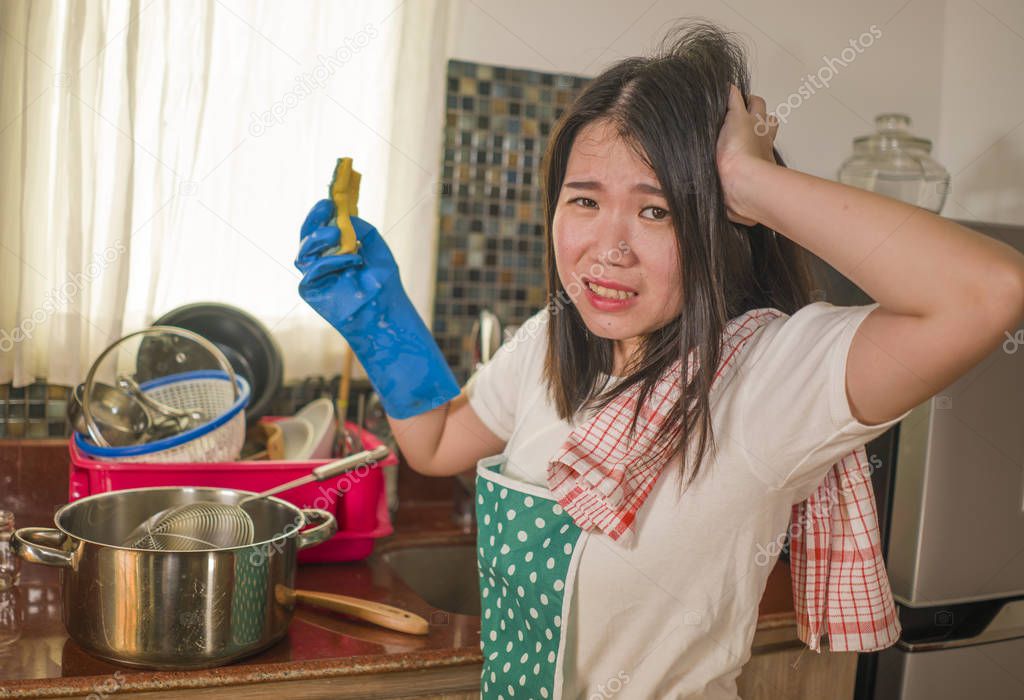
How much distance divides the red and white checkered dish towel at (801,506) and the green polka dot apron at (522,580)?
5cm

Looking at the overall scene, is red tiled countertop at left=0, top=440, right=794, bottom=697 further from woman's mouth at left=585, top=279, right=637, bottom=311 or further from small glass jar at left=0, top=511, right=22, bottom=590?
woman's mouth at left=585, top=279, right=637, bottom=311

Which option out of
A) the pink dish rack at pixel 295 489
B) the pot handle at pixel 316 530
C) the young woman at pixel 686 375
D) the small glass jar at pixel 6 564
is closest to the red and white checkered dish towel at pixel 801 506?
the young woman at pixel 686 375

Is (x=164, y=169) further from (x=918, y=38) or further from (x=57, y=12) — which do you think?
(x=918, y=38)

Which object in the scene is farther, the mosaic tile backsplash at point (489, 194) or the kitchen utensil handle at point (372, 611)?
the mosaic tile backsplash at point (489, 194)

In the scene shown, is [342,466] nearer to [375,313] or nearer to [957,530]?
[375,313]

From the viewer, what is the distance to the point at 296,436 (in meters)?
1.45

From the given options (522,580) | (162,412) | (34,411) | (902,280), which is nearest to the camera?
(902,280)

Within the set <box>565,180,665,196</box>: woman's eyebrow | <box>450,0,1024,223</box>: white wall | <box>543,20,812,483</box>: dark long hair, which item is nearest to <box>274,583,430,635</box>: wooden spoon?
<box>543,20,812,483</box>: dark long hair

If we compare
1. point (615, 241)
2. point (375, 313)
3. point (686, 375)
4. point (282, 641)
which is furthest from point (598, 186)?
point (282, 641)

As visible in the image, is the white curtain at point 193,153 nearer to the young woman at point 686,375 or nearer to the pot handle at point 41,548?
the pot handle at point 41,548

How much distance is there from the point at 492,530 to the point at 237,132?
2.96 ft

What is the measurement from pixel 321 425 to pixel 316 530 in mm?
387

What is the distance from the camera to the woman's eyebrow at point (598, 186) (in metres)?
0.81

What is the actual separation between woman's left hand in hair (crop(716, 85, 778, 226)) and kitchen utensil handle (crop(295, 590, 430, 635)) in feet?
2.03
